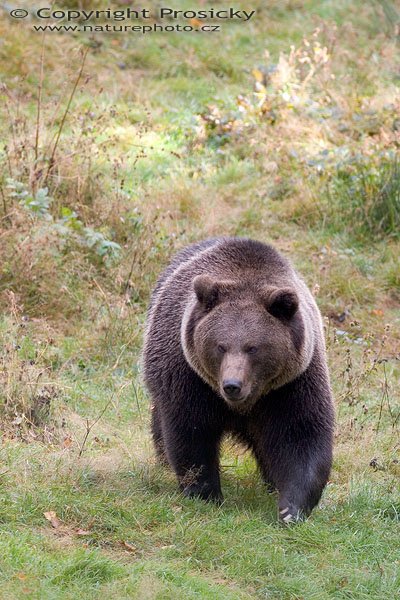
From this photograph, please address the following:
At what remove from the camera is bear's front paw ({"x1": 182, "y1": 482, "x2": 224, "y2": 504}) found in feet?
20.7

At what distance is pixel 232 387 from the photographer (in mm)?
5637

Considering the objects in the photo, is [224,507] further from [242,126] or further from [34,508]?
[242,126]

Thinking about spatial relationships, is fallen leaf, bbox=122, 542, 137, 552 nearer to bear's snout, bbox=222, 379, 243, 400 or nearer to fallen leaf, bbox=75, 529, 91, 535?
fallen leaf, bbox=75, 529, 91, 535

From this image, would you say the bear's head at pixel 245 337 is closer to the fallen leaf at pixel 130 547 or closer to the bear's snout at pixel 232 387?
the bear's snout at pixel 232 387

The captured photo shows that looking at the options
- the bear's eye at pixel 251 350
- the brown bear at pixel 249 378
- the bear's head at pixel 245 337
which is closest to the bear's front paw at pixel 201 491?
the brown bear at pixel 249 378

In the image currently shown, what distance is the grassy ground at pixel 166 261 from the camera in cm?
550

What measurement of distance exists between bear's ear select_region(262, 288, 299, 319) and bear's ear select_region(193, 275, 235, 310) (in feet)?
0.75

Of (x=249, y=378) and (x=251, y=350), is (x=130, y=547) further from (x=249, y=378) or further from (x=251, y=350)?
(x=251, y=350)

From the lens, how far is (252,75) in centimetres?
1396

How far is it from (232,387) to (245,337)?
0.33 meters

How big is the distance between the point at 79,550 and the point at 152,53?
1021cm

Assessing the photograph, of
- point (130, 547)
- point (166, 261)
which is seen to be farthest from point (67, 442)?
point (166, 261)

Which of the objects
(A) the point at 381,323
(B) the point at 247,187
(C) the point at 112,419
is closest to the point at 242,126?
(B) the point at 247,187

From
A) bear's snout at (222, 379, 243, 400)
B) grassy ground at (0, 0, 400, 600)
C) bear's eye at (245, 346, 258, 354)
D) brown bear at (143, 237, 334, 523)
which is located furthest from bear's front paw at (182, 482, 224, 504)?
bear's eye at (245, 346, 258, 354)
